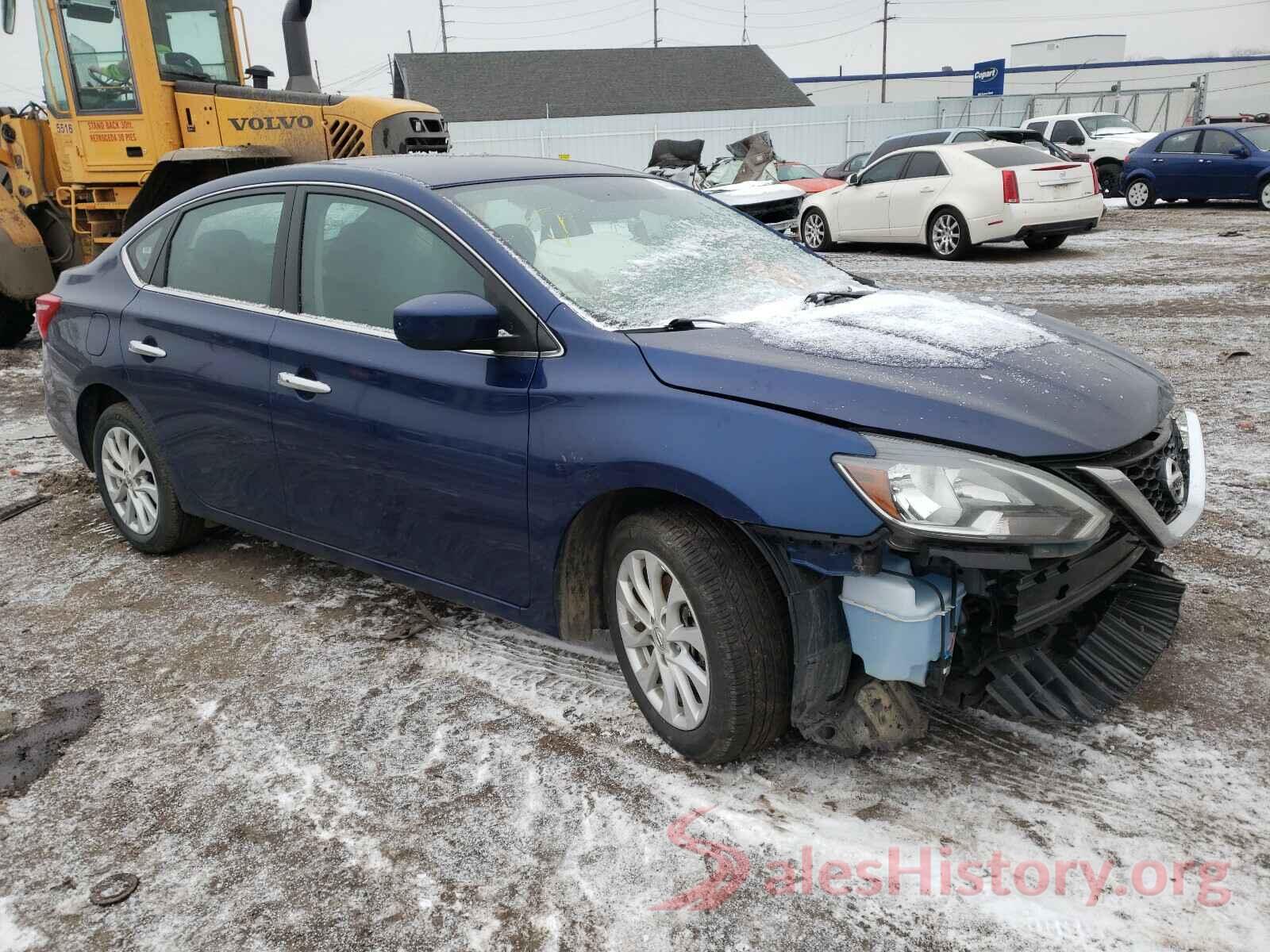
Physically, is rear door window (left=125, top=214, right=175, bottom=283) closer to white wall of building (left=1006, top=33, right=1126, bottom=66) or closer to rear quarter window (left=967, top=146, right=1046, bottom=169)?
rear quarter window (left=967, top=146, right=1046, bottom=169)

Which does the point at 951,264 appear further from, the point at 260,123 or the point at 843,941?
the point at 843,941

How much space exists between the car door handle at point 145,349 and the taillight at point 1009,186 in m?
10.8

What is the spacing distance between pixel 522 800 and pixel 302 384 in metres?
1.65

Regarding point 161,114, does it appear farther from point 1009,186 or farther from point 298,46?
point 1009,186

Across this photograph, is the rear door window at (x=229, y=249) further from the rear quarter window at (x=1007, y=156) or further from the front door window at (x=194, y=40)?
the rear quarter window at (x=1007, y=156)

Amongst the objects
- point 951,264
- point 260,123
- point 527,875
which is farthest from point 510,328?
point 951,264

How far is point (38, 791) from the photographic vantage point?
2.90m

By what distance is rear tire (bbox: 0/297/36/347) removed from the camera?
34.3 feet

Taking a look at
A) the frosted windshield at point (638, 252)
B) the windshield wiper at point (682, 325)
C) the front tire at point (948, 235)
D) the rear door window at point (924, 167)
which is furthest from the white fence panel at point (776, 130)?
the windshield wiper at point (682, 325)

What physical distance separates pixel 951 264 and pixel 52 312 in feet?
34.9

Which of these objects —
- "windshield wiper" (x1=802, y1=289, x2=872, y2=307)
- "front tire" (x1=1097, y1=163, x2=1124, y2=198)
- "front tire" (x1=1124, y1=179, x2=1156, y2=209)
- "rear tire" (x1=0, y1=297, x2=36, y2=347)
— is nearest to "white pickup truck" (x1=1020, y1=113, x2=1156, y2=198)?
"front tire" (x1=1097, y1=163, x2=1124, y2=198)

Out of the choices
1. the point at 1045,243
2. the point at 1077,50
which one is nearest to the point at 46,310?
the point at 1045,243

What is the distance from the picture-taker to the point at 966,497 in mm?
2346

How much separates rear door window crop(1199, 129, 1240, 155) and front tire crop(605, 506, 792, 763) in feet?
61.0
